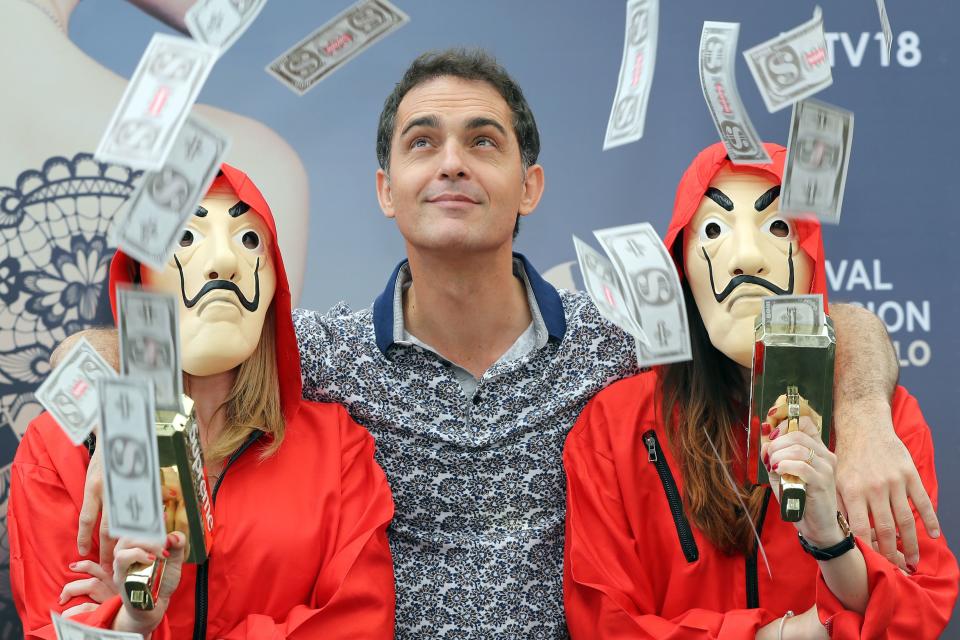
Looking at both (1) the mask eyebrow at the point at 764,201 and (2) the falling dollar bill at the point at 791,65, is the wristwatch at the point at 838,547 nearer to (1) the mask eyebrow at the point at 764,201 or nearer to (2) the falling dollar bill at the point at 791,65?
(1) the mask eyebrow at the point at 764,201

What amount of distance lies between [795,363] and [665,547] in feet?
1.99

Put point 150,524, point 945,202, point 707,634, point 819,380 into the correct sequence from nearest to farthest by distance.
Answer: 1. point 150,524
2. point 819,380
3. point 707,634
4. point 945,202

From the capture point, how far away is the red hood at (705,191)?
237 cm

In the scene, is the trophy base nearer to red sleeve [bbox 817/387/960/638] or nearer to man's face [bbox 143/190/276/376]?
red sleeve [bbox 817/387/960/638]

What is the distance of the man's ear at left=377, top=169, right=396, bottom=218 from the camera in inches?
110

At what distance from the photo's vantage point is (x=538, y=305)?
2.76 m

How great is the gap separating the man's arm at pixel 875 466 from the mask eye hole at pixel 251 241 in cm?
124

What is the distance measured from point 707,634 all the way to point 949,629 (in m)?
1.16

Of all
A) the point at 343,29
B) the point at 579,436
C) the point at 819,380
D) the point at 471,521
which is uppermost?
the point at 343,29

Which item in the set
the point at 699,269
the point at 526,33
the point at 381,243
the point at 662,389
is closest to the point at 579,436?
the point at 662,389

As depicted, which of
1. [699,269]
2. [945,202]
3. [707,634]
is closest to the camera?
[707,634]

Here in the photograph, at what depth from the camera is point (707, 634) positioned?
224 cm

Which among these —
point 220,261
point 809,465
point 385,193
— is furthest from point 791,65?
point 220,261

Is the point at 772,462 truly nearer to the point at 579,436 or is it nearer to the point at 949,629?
the point at 579,436
